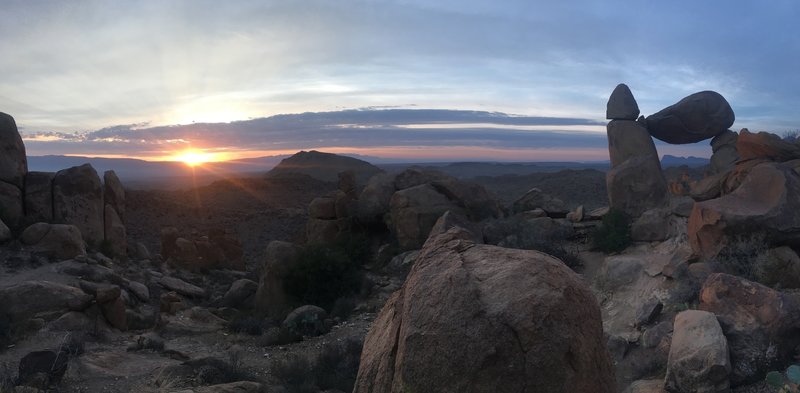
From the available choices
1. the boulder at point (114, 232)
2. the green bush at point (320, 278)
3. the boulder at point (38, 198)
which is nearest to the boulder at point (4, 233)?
the boulder at point (38, 198)

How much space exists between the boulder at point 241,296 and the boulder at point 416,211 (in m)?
4.16

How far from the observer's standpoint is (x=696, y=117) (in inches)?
787

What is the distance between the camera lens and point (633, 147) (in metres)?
19.4

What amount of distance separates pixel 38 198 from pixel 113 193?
310 cm

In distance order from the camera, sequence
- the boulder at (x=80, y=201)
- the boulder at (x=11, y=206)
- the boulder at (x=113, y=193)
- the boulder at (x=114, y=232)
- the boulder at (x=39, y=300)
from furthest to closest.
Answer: the boulder at (x=113, y=193), the boulder at (x=114, y=232), the boulder at (x=80, y=201), the boulder at (x=11, y=206), the boulder at (x=39, y=300)

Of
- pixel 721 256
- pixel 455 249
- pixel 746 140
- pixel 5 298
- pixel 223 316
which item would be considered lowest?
pixel 223 316

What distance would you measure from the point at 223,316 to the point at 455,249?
11.2 meters

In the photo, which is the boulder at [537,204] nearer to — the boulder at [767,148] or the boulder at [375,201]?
the boulder at [375,201]

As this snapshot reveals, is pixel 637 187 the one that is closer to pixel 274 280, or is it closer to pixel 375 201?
pixel 375 201

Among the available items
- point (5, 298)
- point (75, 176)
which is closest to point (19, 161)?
point (75, 176)

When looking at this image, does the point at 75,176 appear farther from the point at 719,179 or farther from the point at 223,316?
the point at 719,179

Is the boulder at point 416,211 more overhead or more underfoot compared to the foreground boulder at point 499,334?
more underfoot

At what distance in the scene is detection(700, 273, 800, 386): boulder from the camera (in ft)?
22.2

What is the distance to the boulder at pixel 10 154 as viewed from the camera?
1741 cm
